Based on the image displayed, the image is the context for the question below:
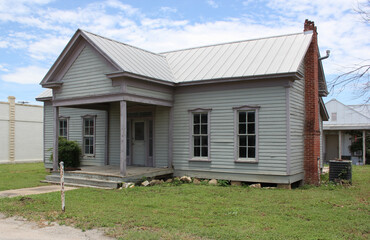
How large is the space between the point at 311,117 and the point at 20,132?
2441 cm

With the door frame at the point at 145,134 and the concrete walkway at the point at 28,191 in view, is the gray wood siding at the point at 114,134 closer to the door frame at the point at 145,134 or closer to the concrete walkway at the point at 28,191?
the door frame at the point at 145,134

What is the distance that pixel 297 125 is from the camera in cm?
1426

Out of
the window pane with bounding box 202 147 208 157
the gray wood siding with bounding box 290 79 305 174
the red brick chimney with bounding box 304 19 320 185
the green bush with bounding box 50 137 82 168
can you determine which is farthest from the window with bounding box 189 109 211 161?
the green bush with bounding box 50 137 82 168

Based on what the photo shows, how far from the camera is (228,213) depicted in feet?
29.0

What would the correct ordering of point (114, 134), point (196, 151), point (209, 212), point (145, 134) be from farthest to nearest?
1. point (114, 134)
2. point (145, 134)
3. point (196, 151)
4. point (209, 212)

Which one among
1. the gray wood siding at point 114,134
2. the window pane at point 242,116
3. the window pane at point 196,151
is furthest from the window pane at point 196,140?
the gray wood siding at point 114,134

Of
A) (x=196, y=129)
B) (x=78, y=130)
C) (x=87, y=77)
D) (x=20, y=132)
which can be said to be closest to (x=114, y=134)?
(x=78, y=130)

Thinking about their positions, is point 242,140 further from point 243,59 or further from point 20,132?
point 20,132

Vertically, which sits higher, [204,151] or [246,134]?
[246,134]

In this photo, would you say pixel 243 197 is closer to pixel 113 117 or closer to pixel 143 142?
pixel 143 142

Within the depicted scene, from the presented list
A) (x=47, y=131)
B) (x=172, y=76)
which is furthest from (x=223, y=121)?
(x=47, y=131)

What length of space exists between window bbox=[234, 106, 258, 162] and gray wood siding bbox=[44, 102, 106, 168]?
700 centimetres

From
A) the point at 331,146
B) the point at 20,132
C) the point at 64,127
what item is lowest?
the point at 331,146

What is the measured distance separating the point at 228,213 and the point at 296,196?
3489mm
